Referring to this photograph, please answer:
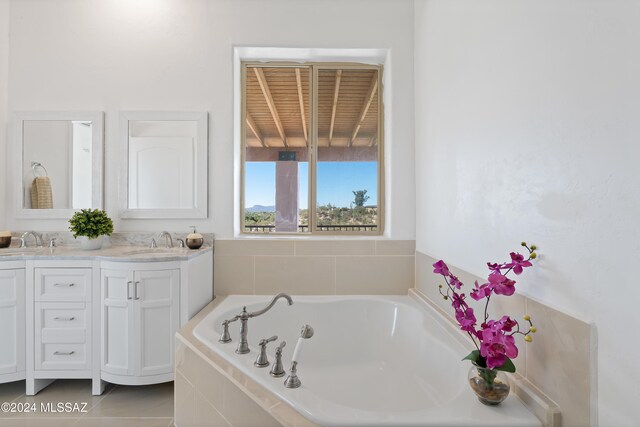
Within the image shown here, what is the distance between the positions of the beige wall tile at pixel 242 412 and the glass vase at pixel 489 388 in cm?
65

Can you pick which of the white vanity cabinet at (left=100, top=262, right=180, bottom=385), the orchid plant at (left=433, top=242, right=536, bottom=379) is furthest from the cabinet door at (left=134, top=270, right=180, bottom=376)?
the orchid plant at (left=433, top=242, right=536, bottom=379)

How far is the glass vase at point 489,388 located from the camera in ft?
3.42

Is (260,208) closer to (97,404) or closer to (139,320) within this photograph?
(139,320)

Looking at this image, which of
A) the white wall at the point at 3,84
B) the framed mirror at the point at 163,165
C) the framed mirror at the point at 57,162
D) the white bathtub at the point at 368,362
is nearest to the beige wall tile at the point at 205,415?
the white bathtub at the point at 368,362

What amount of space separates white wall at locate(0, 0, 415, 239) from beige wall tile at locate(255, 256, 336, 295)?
1.38 feet

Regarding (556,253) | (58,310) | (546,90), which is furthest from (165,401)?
(546,90)

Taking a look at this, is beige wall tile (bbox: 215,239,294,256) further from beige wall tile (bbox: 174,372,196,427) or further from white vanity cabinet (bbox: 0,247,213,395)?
beige wall tile (bbox: 174,372,196,427)

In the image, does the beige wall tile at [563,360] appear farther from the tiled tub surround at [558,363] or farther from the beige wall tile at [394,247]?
the beige wall tile at [394,247]

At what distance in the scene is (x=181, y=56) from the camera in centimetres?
242

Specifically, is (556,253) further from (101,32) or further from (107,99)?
(101,32)

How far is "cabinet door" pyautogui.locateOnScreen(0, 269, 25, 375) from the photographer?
6.54 feet

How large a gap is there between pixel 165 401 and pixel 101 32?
Answer: 2.58 m

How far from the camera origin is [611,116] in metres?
0.83

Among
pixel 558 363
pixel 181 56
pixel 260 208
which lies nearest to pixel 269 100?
pixel 181 56
